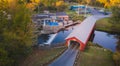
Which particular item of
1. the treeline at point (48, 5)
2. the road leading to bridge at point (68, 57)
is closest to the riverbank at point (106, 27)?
the treeline at point (48, 5)

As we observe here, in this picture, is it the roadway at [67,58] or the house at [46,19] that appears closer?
the roadway at [67,58]

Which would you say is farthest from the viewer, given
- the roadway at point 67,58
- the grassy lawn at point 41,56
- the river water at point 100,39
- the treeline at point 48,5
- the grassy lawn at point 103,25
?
the treeline at point 48,5

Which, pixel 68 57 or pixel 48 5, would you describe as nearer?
pixel 68 57

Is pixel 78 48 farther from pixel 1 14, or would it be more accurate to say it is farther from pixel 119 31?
pixel 119 31

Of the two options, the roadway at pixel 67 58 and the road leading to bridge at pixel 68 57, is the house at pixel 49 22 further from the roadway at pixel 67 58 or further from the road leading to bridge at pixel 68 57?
the roadway at pixel 67 58

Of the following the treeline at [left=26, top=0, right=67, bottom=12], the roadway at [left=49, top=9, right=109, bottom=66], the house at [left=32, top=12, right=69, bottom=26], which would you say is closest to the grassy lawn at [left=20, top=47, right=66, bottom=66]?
the roadway at [left=49, top=9, right=109, bottom=66]

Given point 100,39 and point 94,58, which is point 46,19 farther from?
point 94,58

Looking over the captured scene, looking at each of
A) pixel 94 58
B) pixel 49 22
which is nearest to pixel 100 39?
pixel 49 22
